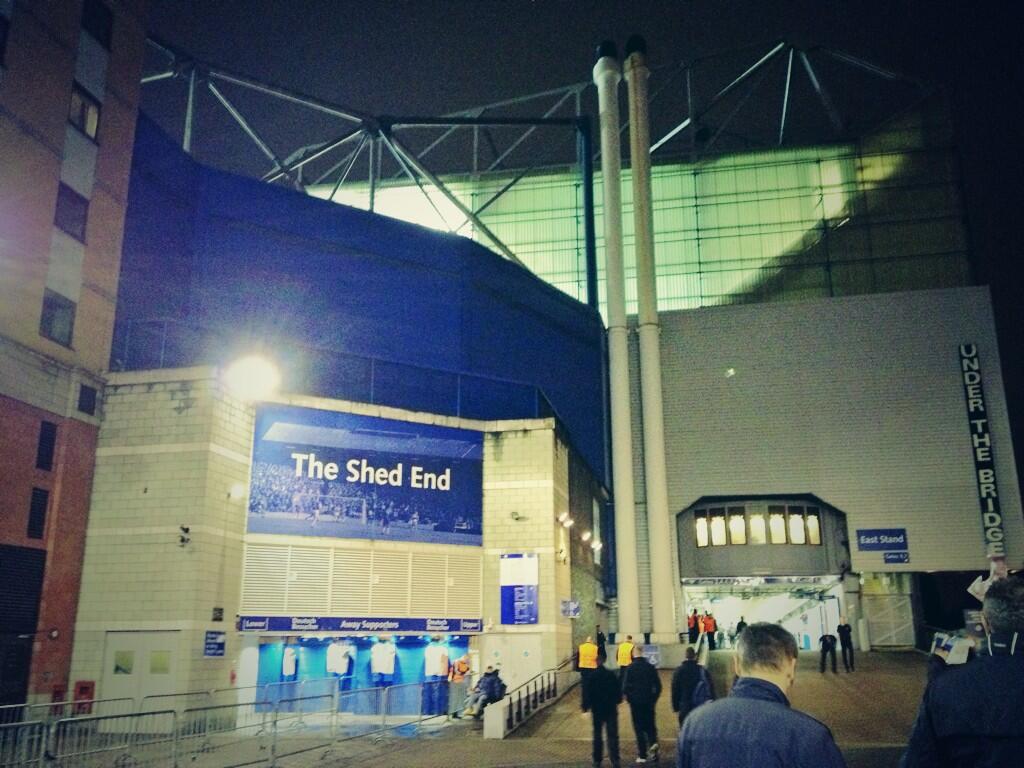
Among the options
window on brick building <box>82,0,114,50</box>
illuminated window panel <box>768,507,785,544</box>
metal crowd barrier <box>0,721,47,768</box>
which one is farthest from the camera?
illuminated window panel <box>768,507,785,544</box>

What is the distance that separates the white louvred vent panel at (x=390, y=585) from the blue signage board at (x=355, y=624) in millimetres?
275

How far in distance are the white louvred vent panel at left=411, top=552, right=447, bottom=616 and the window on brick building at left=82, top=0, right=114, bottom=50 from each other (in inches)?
709

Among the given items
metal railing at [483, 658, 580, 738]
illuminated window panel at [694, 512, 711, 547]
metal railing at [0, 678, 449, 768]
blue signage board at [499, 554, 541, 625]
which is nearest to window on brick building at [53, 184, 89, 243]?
metal railing at [0, 678, 449, 768]

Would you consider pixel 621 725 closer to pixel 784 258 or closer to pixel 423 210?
pixel 784 258

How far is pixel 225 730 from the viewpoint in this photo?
47.8ft

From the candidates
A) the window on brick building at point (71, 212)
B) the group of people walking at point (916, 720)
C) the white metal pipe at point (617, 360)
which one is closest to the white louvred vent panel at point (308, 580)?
the window on brick building at point (71, 212)

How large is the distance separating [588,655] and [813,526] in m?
28.7

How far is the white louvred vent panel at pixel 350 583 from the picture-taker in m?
24.4

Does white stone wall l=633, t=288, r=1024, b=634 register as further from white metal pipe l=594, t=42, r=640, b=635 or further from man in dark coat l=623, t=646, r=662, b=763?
man in dark coat l=623, t=646, r=662, b=763

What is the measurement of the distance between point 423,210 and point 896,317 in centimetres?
2930

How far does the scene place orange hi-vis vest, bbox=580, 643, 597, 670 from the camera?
18.9 meters

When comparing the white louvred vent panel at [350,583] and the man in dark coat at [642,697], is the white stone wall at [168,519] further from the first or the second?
the man in dark coat at [642,697]

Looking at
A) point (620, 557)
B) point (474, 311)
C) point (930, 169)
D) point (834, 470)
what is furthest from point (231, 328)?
point (930, 169)

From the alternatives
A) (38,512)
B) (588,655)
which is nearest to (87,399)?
(38,512)
